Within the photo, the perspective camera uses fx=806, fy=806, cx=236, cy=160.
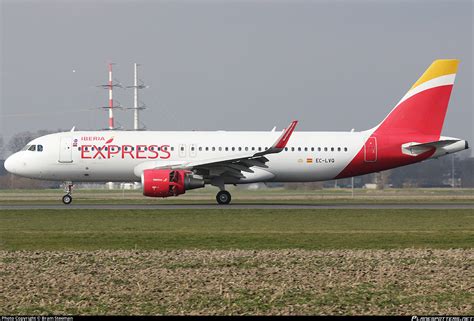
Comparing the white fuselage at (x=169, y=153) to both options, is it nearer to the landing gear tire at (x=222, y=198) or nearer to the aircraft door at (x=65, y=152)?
the aircraft door at (x=65, y=152)

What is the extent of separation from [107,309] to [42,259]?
20.2ft

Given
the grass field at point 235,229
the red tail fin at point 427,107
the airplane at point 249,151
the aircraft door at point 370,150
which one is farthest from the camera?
the red tail fin at point 427,107

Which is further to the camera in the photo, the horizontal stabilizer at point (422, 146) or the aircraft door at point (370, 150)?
the aircraft door at point (370, 150)

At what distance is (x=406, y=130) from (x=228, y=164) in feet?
33.0

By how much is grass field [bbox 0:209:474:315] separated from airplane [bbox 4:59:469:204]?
435 inches

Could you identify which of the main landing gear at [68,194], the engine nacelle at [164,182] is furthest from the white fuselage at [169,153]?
the engine nacelle at [164,182]

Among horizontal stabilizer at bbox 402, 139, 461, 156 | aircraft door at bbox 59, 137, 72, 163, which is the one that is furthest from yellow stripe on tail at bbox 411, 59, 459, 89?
aircraft door at bbox 59, 137, 72, 163

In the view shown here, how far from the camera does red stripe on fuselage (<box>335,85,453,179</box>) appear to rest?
4266 centimetres

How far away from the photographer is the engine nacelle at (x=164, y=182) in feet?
127

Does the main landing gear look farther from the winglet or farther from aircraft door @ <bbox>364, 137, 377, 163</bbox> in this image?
aircraft door @ <bbox>364, 137, 377, 163</bbox>

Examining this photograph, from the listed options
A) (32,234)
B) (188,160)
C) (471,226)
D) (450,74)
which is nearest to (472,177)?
(450,74)

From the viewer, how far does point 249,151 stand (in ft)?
139

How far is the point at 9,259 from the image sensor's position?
18.3 metres

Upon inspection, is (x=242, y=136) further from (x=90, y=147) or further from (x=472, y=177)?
(x=472, y=177)
